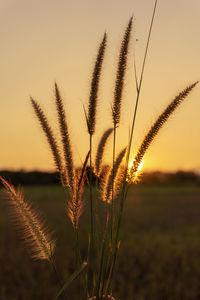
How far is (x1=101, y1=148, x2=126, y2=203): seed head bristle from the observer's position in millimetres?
1189

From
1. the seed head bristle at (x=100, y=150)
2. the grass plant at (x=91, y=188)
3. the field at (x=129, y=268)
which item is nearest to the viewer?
the grass plant at (x=91, y=188)

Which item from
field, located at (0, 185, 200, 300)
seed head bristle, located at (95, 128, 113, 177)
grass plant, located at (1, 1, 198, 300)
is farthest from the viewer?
field, located at (0, 185, 200, 300)

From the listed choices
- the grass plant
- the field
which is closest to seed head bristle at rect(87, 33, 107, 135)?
the grass plant

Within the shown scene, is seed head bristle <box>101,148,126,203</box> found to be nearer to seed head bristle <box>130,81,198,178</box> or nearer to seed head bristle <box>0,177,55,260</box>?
seed head bristle <box>130,81,198,178</box>

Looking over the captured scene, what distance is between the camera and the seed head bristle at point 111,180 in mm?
1189

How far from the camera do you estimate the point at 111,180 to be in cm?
120

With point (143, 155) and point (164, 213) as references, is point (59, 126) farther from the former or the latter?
point (164, 213)

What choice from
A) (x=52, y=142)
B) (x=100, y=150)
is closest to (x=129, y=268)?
(x=100, y=150)

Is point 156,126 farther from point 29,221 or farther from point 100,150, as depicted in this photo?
point 29,221

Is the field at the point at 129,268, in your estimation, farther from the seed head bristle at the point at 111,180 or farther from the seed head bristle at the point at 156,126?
the seed head bristle at the point at 156,126

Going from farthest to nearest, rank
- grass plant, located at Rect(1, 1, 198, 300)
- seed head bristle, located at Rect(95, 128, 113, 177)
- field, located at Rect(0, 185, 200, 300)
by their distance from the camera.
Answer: field, located at Rect(0, 185, 200, 300) < seed head bristle, located at Rect(95, 128, 113, 177) < grass plant, located at Rect(1, 1, 198, 300)

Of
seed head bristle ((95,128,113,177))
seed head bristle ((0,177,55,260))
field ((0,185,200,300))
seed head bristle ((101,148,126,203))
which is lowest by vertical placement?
field ((0,185,200,300))

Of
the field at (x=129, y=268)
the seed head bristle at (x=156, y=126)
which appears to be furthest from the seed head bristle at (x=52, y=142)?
the field at (x=129, y=268)

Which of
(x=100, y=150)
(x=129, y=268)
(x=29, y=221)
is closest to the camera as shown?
(x=29, y=221)
